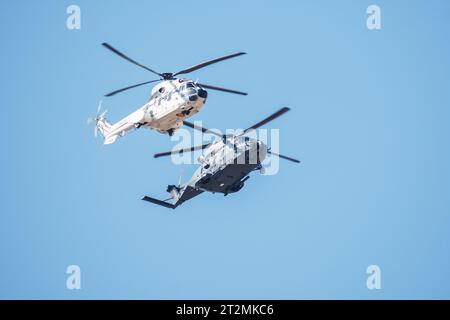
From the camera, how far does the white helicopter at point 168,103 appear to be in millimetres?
39562

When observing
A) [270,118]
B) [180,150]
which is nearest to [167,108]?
[180,150]

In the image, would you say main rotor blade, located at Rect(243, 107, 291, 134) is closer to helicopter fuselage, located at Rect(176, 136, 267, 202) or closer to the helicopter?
the helicopter

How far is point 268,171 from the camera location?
41375 mm

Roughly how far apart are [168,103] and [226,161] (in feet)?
11.4

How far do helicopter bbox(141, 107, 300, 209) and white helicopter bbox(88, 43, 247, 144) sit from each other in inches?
43.9

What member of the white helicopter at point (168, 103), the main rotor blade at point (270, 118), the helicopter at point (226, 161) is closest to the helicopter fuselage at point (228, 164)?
the helicopter at point (226, 161)

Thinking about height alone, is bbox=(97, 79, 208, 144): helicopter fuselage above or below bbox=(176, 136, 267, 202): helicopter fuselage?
above

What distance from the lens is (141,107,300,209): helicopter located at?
131 feet

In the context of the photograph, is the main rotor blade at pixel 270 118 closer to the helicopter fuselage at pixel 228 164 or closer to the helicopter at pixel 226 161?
the helicopter at pixel 226 161

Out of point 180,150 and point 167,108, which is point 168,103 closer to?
point 167,108

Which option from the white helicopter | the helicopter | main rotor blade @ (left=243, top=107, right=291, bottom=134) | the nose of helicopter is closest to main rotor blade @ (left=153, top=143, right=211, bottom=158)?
the helicopter
